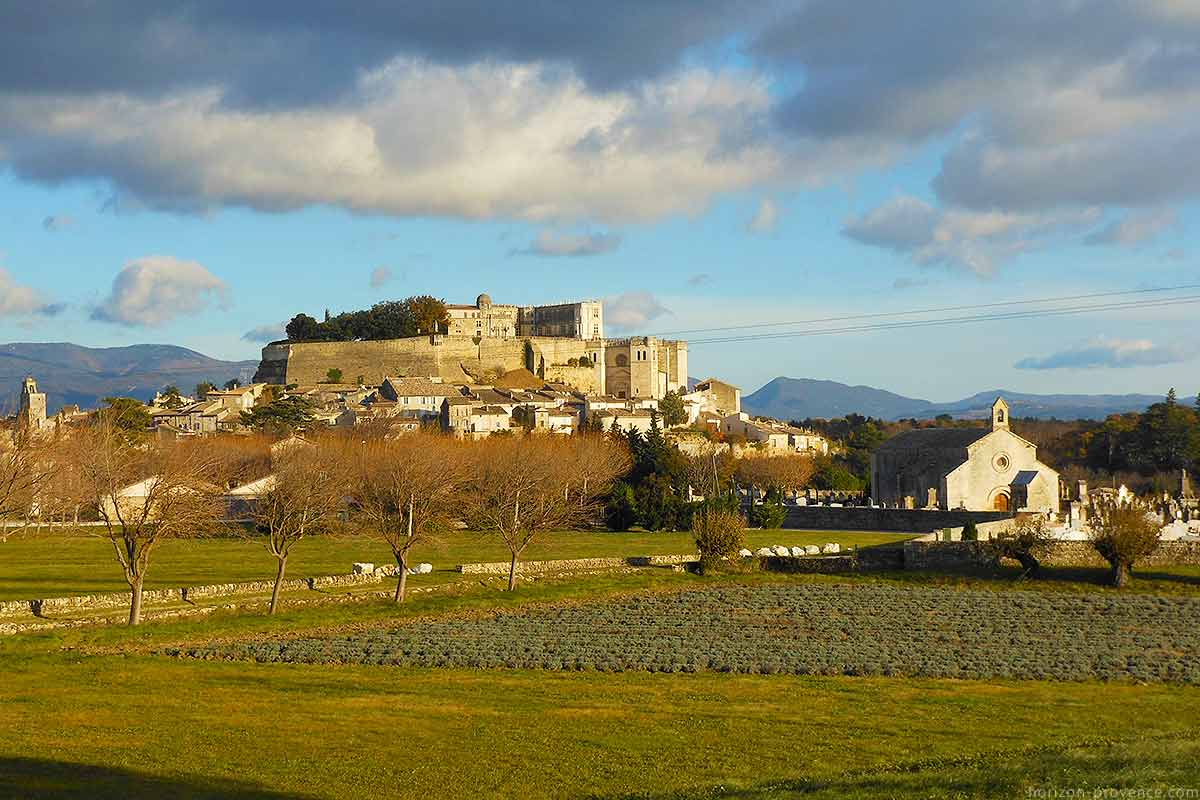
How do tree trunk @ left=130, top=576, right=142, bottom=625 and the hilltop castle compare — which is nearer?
tree trunk @ left=130, top=576, right=142, bottom=625

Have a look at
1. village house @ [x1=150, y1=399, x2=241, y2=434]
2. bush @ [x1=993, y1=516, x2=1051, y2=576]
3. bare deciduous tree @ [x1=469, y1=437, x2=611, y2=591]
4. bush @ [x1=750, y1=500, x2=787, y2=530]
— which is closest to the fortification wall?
village house @ [x1=150, y1=399, x2=241, y2=434]

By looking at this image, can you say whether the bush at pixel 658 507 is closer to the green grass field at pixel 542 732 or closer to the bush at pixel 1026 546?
the bush at pixel 1026 546

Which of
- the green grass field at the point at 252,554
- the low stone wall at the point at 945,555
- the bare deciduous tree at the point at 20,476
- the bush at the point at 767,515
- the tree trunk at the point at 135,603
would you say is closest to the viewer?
the tree trunk at the point at 135,603

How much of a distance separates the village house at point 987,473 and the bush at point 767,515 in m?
6.34

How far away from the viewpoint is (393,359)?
145250 mm

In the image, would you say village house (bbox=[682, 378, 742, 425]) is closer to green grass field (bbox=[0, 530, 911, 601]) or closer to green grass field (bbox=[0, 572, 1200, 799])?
green grass field (bbox=[0, 530, 911, 601])

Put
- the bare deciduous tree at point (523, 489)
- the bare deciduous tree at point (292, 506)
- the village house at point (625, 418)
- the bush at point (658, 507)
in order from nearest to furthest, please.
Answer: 1. the bare deciduous tree at point (292, 506)
2. the bare deciduous tree at point (523, 489)
3. the bush at point (658, 507)
4. the village house at point (625, 418)

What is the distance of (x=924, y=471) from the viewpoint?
238 ft

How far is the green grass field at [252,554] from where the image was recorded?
44812 mm

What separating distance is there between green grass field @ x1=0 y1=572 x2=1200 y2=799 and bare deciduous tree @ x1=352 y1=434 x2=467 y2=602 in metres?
11.5

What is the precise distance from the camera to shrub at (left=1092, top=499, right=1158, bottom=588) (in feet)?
151

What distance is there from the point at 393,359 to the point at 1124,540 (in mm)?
106633

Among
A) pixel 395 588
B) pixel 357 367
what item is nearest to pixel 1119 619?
pixel 395 588

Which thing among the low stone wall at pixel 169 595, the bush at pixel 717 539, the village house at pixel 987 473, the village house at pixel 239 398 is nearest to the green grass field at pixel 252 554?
the low stone wall at pixel 169 595
